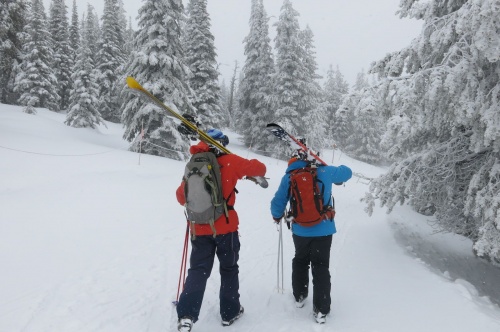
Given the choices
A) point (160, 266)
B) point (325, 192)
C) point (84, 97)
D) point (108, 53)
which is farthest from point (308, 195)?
point (108, 53)

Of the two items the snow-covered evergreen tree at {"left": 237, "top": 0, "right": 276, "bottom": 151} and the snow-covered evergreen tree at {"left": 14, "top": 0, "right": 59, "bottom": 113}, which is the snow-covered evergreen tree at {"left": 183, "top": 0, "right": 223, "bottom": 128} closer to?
the snow-covered evergreen tree at {"left": 237, "top": 0, "right": 276, "bottom": 151}

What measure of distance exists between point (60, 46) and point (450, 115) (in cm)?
4772

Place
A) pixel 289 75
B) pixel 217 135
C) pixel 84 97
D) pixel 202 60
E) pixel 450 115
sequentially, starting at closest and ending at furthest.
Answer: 1. pixel 217 135
2. pixel 450 115
3. pixel 202 60
4. pixel 289 75
5. pixel 84 97

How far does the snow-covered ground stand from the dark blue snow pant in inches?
12.1

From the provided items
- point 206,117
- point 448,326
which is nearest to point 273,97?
point 206,117

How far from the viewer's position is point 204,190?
388 cm

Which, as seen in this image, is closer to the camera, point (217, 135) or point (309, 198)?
point (217, 135)

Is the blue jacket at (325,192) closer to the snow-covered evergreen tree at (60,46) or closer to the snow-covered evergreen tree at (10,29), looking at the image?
the snow-covered evergreen tree at (10,29)

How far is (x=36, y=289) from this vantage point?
466cm

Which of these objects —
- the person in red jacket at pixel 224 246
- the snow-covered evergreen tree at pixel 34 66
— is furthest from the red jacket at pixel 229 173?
the snow-covered evergreen tree at pixel 34 66

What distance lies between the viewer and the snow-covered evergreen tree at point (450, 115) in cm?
528

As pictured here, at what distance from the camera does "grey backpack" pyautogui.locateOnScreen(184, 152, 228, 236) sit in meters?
3.88

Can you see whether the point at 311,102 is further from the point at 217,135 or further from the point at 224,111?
the point at 217,135

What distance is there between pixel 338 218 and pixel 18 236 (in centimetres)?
805
